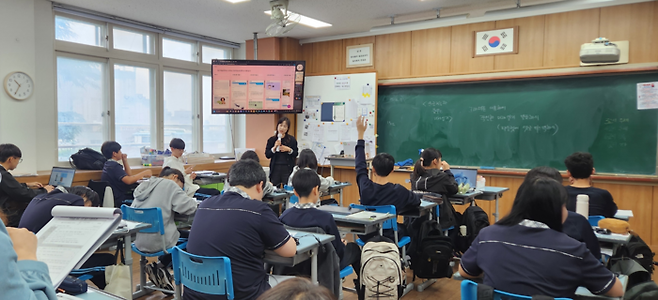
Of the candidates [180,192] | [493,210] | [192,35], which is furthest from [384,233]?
[192,35]

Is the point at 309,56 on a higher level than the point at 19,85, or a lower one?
higher

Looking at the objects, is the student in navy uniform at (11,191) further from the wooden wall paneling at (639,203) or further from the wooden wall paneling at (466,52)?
the wooden wall paneling at (639,203)

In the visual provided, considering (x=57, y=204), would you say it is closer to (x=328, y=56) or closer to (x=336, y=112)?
(x=336, y=112)

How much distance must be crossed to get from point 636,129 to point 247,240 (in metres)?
5.07

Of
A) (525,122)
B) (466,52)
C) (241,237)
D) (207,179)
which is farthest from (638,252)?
(207,179)

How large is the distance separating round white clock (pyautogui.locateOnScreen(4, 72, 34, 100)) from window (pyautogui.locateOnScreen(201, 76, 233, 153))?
2.82 metres

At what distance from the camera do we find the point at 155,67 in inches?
273

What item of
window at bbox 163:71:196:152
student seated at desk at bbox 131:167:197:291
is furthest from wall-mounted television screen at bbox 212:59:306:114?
student seated at desk at bbox 131:167:197:291

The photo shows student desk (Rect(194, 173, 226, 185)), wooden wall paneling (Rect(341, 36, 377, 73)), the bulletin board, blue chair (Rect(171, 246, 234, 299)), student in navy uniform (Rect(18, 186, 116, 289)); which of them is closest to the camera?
blue chair (Rect(171, 246, 234, 299))

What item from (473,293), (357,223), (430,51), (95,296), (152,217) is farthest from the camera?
(430,51)

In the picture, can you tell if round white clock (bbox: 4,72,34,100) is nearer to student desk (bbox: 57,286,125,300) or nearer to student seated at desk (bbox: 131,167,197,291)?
student seated at desk (bbox: 131,167,197,291)

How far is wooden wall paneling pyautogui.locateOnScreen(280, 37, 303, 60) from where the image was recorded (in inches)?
297

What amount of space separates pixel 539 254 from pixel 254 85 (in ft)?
18.2

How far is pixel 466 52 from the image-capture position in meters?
6.21
